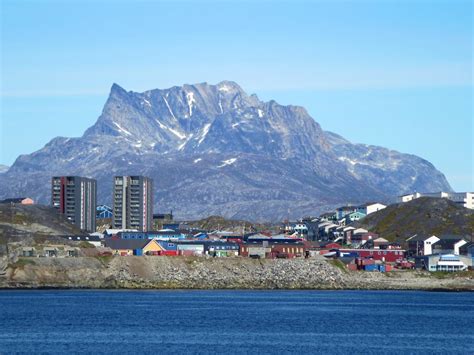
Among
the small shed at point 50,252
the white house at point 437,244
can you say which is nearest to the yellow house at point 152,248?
the small shed at point 50,252

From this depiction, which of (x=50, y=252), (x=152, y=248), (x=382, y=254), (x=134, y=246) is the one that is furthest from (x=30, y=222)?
(x=382, y=254)

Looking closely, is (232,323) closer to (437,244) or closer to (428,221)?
(437,244)

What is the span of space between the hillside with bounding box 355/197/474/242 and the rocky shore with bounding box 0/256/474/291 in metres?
43.1

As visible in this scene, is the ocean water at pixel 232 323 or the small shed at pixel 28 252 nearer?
the ocean water at pixel 232 323

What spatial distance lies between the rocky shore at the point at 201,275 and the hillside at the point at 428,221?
43.1 meters

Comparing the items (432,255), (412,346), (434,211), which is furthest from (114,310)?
(434,211)

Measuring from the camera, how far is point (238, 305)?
10269 centimetres

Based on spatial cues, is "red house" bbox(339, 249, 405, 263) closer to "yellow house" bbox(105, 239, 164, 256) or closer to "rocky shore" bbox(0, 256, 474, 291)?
"rocky shore" bbox(0, 256, 474, 291)

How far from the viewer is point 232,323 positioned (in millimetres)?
84000

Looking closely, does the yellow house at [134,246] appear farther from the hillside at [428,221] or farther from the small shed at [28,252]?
the hillside at [428,221]

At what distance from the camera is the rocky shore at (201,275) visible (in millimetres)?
122688

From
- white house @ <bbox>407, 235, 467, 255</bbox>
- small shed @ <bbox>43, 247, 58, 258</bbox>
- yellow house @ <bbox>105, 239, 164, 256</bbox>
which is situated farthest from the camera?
white house @ <bbox>407, 235, 467, 255</bbox>

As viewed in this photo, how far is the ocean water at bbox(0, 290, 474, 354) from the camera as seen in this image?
2687 inches

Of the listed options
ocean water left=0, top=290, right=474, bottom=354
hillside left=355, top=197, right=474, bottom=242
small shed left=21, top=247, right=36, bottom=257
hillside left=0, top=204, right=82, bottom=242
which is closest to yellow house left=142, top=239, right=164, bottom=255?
hillside left=0, top=204, right=82, bottom=242
